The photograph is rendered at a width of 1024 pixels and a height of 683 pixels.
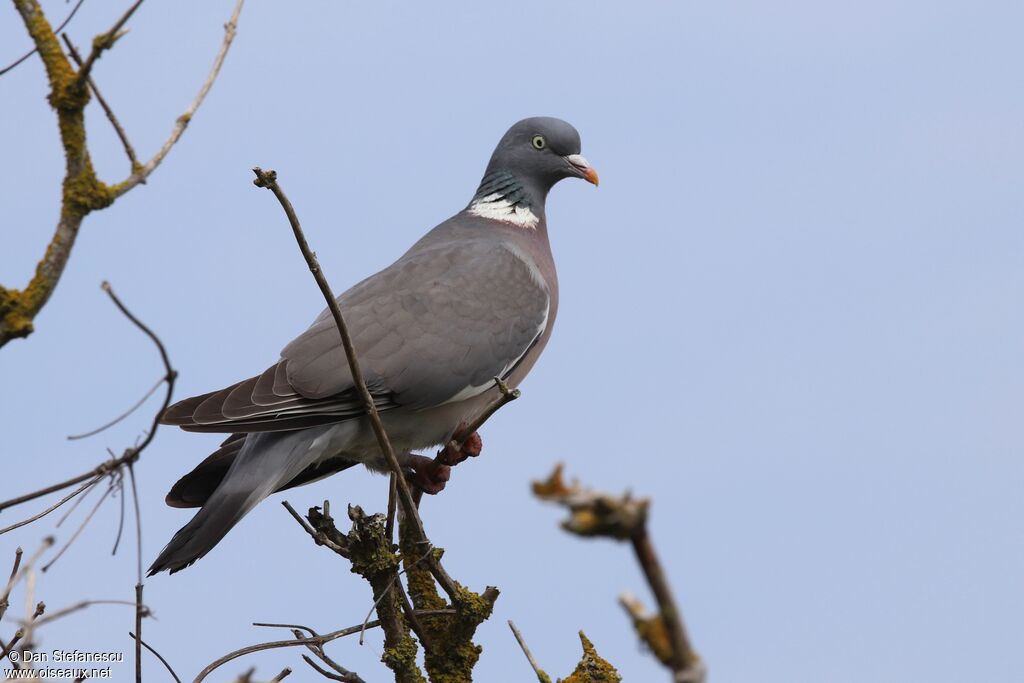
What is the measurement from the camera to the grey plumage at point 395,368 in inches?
164

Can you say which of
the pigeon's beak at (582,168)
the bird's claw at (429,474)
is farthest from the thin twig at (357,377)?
the pigeon's beak at (582,168)

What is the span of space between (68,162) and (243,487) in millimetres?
1981

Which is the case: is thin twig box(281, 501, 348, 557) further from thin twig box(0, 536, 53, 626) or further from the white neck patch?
the white neck patch

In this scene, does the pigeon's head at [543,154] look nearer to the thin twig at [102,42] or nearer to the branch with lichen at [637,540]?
the thin twig at [102,42]

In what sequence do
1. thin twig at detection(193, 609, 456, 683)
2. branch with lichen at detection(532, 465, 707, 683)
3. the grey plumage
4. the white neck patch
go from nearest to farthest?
branch with lichen at detection(532, 465, 707, 683)
thin twig at detection(193, 609, 456, 683)
the grey plumage
the white neck patch

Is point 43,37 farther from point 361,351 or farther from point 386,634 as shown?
point 361,351

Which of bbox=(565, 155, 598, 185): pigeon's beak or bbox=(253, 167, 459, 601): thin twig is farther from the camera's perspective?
bbox=(565, 155, 598, 185): pigeon's beak

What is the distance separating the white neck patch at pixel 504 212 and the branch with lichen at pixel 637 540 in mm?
4793

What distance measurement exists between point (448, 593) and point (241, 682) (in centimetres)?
227

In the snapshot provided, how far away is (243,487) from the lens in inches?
164

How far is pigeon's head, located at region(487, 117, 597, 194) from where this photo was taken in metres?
5.87

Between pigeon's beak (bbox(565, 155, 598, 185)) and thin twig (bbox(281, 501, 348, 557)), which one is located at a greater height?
pigeon's beak (bbox(565, 155, 598, 185))

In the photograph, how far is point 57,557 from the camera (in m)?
2.67

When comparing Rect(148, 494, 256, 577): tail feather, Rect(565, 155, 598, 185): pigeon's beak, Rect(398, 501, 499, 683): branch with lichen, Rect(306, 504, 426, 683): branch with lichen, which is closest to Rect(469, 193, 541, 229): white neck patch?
Rect(565, 155, 598, 185): pigeon's beak
